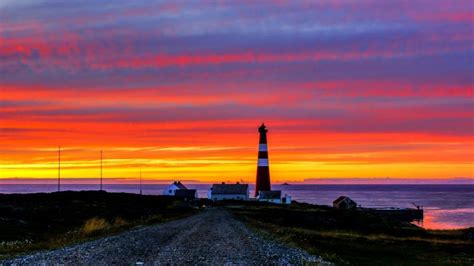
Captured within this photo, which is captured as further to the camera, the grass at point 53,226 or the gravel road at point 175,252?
the grass at point 53,226

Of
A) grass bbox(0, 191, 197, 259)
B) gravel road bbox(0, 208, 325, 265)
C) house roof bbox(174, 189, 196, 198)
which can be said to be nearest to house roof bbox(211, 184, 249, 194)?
house roof bbox(174, 189, 196, 198)

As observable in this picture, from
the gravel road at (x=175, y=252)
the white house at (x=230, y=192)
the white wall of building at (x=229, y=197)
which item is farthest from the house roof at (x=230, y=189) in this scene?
the gravel road at (x=175, y=252)

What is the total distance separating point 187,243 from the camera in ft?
114

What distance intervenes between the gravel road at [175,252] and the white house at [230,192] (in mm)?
92421

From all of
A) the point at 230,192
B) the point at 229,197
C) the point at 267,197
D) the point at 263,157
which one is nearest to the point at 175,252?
the point at 263,157

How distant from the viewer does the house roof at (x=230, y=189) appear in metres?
134

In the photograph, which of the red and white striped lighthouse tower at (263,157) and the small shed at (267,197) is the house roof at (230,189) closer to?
the small shed at (267,197)

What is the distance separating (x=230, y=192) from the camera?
134125mm

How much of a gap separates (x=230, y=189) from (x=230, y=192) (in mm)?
936

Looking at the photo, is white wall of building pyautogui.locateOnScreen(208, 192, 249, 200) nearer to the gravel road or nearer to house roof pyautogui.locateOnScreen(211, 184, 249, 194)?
house roof pyautogui.locateOnScreen(211, 184, 249, 194)

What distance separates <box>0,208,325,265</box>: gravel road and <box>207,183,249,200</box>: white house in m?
92.4

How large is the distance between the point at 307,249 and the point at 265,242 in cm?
307

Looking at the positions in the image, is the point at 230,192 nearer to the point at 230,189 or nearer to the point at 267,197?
the point at 230,189

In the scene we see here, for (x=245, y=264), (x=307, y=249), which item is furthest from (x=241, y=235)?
(x=245, y=264)
